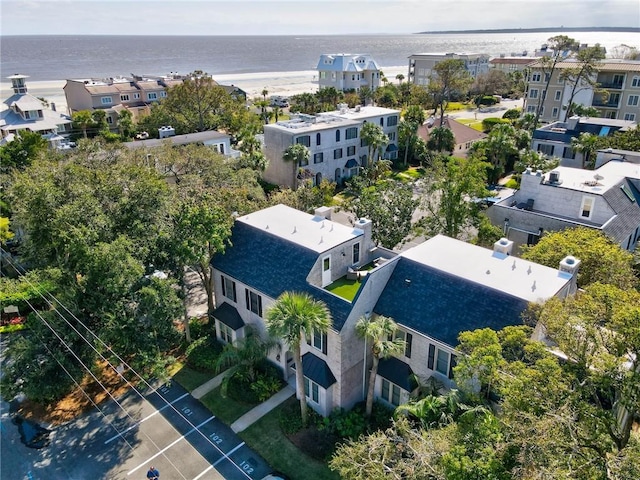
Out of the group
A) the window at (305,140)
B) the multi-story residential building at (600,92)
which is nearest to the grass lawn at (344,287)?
the window at (305,140)

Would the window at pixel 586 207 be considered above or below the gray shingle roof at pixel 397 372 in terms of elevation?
above

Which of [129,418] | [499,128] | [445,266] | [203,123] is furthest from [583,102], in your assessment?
[129,418]

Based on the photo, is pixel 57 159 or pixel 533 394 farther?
pixel 57 159

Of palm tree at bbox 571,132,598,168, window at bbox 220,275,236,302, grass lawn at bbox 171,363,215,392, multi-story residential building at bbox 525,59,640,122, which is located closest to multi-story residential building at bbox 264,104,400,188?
palm tree at bbox 571,132,598,168

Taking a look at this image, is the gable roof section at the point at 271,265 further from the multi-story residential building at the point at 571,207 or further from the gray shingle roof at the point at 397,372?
the multi-story residential building at the point at 571,207

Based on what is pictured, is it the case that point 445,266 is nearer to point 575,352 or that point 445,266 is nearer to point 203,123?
point 575,352

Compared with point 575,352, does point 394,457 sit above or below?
below
